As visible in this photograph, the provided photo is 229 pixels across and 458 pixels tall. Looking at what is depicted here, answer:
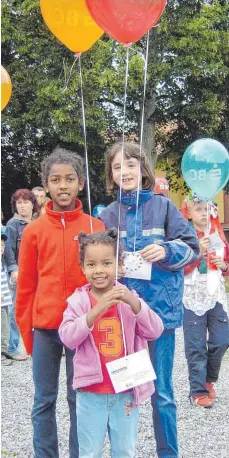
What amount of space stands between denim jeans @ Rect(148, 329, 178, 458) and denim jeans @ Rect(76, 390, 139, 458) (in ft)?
1.28

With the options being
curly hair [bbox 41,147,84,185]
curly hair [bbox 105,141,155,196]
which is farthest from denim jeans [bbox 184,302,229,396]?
curly hair [bbox 41,147,84,185]

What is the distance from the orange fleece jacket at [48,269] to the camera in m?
3.05

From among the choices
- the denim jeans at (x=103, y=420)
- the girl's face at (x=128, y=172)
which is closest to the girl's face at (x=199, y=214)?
the girl's face at (x=128, y=172)

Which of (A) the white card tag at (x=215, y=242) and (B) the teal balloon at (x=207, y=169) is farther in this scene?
(B) the teal balloon at (x=207, y=169)

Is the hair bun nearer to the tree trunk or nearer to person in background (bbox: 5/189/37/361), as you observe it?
person in background (bbox: 5/189/37/361)

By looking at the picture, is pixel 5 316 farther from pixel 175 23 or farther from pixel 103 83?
pixel 175 23

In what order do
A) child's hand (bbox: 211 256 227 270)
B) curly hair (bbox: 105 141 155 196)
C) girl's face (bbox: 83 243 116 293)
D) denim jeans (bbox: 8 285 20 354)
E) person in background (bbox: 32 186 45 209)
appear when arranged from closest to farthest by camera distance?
girl's face (bbox: 83 243 116 293) → curly hair (bbox: 105 141 155 196) → child's hand (bbox: 211 256 227 270) → denim jeans (bbox: 8 285 20 354) → person in background (bbox: 32 186 45 209)

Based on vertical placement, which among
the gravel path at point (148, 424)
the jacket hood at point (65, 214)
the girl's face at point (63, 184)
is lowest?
the gravel path at point (148, 424)

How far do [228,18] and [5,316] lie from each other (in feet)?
48.6

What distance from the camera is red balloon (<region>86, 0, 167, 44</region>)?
3.12m

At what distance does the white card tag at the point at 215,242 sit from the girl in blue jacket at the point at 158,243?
4.31ft

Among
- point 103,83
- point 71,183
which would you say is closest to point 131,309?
point 71,183

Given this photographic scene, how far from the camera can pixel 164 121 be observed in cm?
2053

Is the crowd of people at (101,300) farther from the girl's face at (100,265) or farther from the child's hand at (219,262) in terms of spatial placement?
the child's hand at (219,262)
